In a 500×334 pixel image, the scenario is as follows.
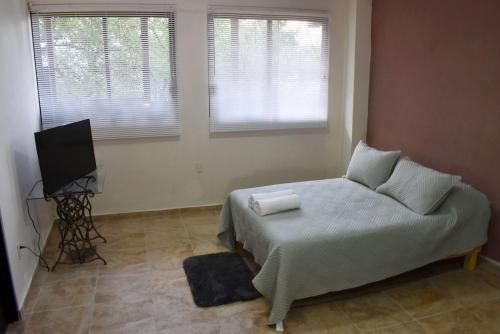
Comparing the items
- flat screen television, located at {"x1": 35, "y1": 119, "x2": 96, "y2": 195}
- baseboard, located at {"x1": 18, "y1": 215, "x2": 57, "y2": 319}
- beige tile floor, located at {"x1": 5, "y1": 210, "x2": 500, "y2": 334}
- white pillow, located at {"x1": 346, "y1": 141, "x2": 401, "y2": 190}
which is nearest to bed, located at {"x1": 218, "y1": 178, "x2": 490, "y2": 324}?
beige tile floor, located at {"x1": 5, "y1": 210, "x2": 500, "y2": 334}

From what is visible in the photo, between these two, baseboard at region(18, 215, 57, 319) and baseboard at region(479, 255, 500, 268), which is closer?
baseboard at region(18, 215, 57, 319)

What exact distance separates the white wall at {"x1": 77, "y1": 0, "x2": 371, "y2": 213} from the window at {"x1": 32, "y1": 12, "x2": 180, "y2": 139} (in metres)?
0.15

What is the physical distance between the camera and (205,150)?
15.0 feet

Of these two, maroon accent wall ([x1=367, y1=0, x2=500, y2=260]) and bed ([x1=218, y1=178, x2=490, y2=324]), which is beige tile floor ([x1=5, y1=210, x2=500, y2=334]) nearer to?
bed ([x1=218, y1=178, x2=490, y2=324])

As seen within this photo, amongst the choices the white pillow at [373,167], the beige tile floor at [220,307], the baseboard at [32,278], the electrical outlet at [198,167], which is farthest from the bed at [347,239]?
the baseboard at [32,278]

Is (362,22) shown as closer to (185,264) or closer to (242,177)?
(242,177)

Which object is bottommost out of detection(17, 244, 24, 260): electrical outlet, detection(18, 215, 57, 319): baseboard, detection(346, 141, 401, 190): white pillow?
detection(18, 215, 57, 319): baseboard

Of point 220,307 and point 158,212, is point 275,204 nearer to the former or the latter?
point 220,307

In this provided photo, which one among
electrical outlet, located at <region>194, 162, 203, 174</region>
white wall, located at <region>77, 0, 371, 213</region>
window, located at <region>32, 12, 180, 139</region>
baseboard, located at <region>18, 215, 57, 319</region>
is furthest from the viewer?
electrical outlet, located at <region>194, 162, 203, 174</region>

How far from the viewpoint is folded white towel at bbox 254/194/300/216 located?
309 centimetres

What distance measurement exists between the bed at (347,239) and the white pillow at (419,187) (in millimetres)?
61

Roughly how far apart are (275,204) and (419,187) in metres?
1.10

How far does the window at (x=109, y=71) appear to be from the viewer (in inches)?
157

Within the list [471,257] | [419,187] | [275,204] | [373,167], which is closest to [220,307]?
[275,204]
